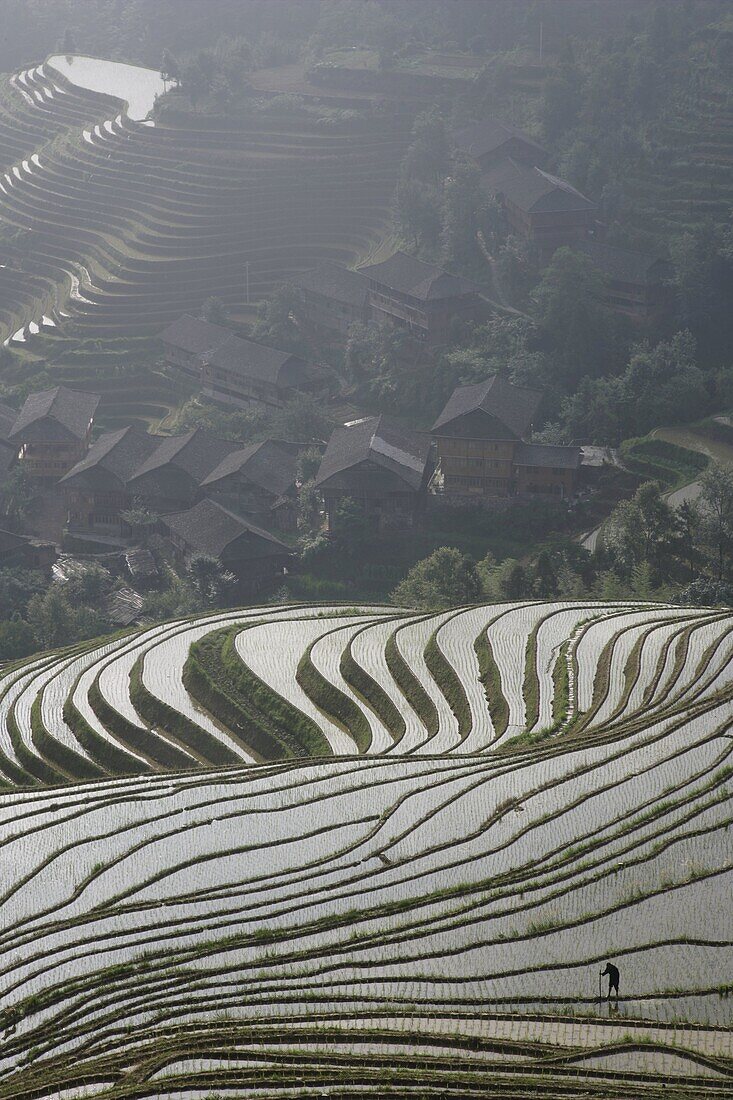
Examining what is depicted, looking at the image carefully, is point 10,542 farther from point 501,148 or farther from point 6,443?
point 501,148

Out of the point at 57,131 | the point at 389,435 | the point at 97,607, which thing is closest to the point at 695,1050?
the point at 97,607

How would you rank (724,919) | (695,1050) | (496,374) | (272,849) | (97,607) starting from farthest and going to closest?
1. (496,374)
2. (97,607)
3. (272,849)
4. (724,919)
5. (695,1050)

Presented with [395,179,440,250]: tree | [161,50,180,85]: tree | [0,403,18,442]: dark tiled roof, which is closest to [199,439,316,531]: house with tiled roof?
[0,403,18,442]: dark tiled roof

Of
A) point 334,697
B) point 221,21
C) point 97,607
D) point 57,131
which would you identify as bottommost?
point 334,697

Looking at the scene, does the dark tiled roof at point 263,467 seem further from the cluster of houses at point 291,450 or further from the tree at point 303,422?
the tree at point 303,422

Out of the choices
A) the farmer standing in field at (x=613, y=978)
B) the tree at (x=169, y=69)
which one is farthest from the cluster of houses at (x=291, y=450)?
the farmer standing in field at (x=613, y=978)

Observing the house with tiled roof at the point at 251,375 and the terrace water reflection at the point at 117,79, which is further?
the terrace water reflection at the point at 117,79

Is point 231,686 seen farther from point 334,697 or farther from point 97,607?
point 97,607
